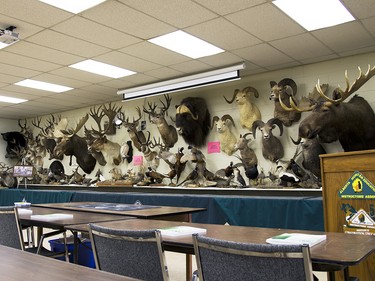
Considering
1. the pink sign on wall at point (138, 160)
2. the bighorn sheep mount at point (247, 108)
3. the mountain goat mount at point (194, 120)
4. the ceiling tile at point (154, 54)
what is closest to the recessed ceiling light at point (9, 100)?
the pink sign on wall at point (138, 160)

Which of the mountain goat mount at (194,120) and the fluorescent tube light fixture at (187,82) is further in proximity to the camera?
the mountain goat mount at (194,120)

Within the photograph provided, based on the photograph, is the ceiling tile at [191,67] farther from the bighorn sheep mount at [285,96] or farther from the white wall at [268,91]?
the bighorn sheep mount at [285,96]

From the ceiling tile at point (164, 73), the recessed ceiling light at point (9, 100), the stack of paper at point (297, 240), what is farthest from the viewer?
the recessed ceiling light at point (9, 100)

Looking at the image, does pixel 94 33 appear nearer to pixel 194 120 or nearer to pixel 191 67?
pixel 191 67

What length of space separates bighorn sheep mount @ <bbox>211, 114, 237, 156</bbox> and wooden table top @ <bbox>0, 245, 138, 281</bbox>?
5581mm

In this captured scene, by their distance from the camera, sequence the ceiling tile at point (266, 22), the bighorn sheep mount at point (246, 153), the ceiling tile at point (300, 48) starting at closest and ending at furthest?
the ceiling tile at point (266, 22), the ceiling tile at point (300, 48), the bighorn sheep mount at point (246, 153)

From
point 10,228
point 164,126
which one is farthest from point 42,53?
point 10,228

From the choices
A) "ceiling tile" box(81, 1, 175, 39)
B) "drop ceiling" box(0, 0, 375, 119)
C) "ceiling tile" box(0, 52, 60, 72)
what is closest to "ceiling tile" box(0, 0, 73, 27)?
"drop ceiling" box(0, 0, 375, 119)

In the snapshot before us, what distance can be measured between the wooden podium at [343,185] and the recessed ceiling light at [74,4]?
282cm

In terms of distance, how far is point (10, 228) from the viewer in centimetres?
302

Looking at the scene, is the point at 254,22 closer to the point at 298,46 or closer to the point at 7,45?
the point at 298,46

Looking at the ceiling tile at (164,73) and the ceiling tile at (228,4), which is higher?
the ceiling tile at (228,4)

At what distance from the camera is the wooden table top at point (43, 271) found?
1.22m

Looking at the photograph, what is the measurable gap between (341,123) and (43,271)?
15.4 feet
